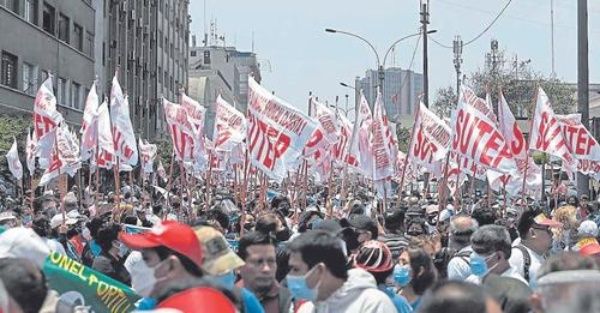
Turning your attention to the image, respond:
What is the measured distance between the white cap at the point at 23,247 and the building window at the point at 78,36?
4262 cm

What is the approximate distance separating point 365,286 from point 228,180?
39.1m

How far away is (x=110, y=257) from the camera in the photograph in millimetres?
8484

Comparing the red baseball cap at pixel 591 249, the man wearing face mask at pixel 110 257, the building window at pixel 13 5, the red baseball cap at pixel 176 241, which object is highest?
the building window at pixel 13 5

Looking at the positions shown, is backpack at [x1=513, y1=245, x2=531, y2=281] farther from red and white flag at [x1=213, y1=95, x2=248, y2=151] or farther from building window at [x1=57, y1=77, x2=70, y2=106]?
building window at [x1=57, y1=77, x2=70, y2=106]

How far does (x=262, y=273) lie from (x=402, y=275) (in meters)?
0.97

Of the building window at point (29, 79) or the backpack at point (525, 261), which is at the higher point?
the building window at point (29, 79)

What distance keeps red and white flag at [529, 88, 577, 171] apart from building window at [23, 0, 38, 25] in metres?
25.6

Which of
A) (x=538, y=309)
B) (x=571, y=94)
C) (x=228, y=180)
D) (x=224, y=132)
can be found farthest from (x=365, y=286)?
(x=571, y=94)

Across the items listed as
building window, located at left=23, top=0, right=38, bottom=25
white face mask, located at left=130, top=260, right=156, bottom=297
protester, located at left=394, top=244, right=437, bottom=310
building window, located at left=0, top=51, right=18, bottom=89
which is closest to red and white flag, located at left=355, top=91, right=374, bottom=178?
protester, located at left=394, top=244, right=437, bottom=310

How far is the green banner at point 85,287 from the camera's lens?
20.1ft

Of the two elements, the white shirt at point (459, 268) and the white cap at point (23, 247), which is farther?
the white shirt at point (459, 268)

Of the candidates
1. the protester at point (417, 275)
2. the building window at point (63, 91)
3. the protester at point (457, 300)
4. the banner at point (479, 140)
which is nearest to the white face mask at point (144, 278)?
the protester at point (457, 300)

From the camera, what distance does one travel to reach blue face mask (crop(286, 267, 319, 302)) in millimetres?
4848

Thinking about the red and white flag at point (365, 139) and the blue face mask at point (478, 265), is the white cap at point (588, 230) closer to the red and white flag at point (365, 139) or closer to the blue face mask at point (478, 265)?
the blue face mask at point (478, 265)
